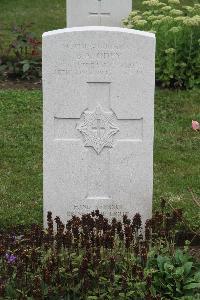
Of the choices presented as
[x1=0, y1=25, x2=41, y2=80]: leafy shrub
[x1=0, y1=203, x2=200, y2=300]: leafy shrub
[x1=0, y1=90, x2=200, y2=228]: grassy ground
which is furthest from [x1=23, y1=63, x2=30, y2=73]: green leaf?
[x1=0, y1=203, x2=200, y2=300]: leafy shrub

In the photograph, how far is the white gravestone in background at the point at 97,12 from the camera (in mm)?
10695

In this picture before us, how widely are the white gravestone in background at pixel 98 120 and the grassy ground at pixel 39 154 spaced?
644 mm

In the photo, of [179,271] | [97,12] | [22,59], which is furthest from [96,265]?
[97,12]

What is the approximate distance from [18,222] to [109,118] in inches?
46.1

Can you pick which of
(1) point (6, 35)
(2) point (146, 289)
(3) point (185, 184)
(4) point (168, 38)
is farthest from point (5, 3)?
(2) point (146, 289)

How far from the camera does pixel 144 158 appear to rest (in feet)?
17.9

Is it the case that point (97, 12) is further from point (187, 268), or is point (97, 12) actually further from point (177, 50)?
point (187, 268)

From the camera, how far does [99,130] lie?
18.0 ft

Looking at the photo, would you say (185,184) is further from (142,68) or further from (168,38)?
(168,38)

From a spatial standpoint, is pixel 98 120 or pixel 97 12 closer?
pixel 98 120

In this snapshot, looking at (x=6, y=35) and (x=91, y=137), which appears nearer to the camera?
(x=91, y=137)

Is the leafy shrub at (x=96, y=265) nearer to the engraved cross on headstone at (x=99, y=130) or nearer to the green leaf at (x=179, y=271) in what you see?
the green leaf at (x=179, y=271)

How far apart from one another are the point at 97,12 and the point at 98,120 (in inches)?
220

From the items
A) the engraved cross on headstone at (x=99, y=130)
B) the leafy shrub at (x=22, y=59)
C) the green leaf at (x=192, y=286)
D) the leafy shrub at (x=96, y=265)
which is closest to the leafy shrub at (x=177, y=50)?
the leafy shrub at (x=22, y=59)
